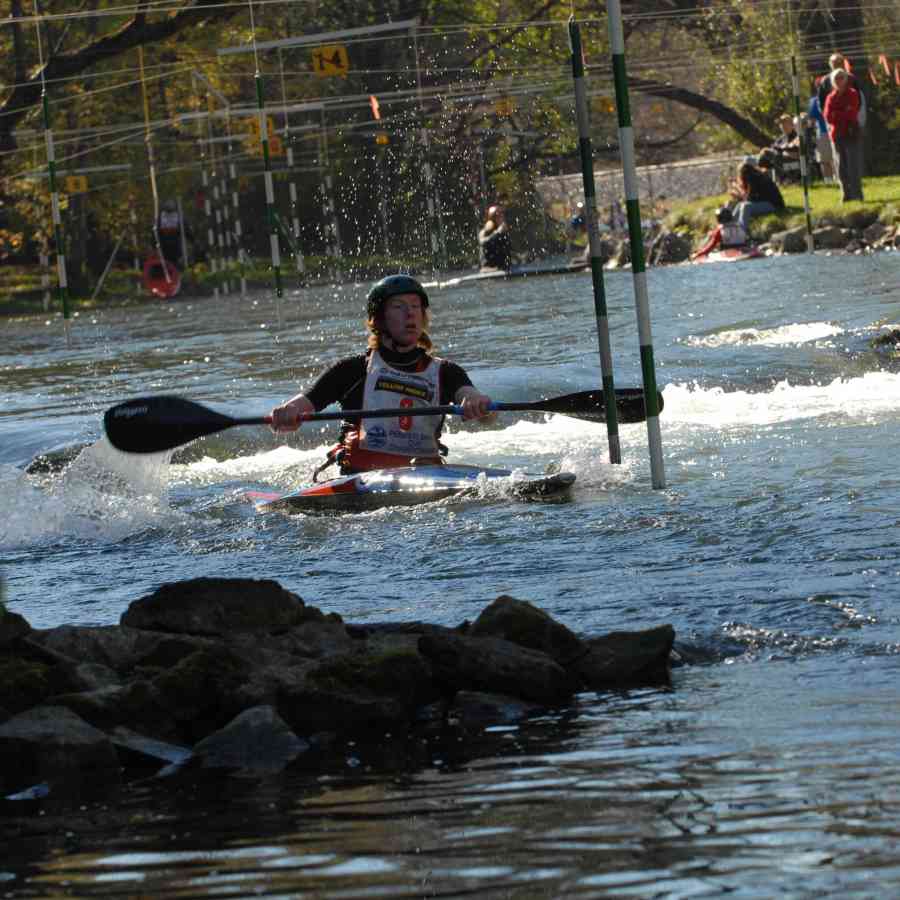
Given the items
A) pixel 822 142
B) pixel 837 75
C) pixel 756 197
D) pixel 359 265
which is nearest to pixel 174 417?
pixel 837 75

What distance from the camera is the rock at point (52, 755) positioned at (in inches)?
167

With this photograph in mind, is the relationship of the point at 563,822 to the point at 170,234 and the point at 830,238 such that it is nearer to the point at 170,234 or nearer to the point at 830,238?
the point at 830,238

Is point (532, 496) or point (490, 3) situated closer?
point (532, 496)

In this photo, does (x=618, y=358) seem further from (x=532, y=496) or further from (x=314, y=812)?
(x=314, y=812)

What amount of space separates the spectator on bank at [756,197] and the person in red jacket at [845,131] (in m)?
1.15

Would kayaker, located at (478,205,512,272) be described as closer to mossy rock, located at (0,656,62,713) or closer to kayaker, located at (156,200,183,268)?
kayaker, located at (156,200,183,268)

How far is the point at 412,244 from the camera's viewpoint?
31.3 m

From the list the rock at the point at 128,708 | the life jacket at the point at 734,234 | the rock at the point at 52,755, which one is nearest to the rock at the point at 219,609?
the rock at the point at 128,708

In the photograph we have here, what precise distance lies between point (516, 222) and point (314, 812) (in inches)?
1146

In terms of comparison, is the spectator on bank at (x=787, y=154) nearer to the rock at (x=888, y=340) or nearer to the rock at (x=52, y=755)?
the rock at (x=888, y=340)

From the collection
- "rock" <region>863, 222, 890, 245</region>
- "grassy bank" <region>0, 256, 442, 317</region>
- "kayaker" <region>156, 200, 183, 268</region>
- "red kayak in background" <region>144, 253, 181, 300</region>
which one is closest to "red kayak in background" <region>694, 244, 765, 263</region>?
"rock" <region>863, 222, 890, 245</region>

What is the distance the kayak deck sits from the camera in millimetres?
8094

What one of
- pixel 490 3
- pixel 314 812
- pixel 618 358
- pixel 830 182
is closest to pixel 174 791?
pixel 314 812

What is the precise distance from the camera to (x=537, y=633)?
4.84m
